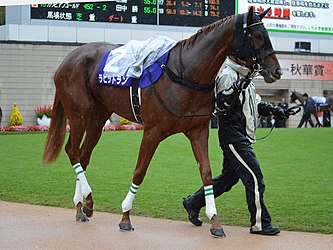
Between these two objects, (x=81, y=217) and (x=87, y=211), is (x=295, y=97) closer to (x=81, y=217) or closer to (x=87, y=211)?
(x=87, y=211)

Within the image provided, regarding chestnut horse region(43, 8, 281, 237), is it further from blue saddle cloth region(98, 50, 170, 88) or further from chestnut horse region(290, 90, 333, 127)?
chestnut horse region(290, 90, 333, 127)

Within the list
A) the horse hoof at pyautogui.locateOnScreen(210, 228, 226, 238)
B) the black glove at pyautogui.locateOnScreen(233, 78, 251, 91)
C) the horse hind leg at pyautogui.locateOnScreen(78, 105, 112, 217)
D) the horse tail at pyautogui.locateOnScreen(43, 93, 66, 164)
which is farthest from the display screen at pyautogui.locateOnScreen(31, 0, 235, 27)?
the horse hoof at pyautogui.locateOnScreen(210, 228, 226, 238)

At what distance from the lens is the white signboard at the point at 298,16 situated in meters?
33.6

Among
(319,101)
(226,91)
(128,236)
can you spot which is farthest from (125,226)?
(319,101)

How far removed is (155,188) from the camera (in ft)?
29.2

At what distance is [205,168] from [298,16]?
2926cm

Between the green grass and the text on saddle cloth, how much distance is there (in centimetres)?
152

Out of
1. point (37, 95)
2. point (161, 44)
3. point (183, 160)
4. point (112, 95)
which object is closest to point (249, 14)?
point (161, 44)

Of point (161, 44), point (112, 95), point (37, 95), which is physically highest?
point (161, 44)

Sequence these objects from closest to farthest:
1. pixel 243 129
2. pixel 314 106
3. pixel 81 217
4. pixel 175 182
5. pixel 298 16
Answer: pixel 243 129
pixel 81 217
pixel 175 182
pixel 314 106
pixel 298 16

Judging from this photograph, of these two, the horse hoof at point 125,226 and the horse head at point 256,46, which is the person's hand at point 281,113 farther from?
the horse hoof at point 125,226

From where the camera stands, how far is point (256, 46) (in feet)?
18.1

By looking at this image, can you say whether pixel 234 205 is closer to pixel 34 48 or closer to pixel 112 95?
pixel 112 95

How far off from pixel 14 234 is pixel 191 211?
65.0 inches
